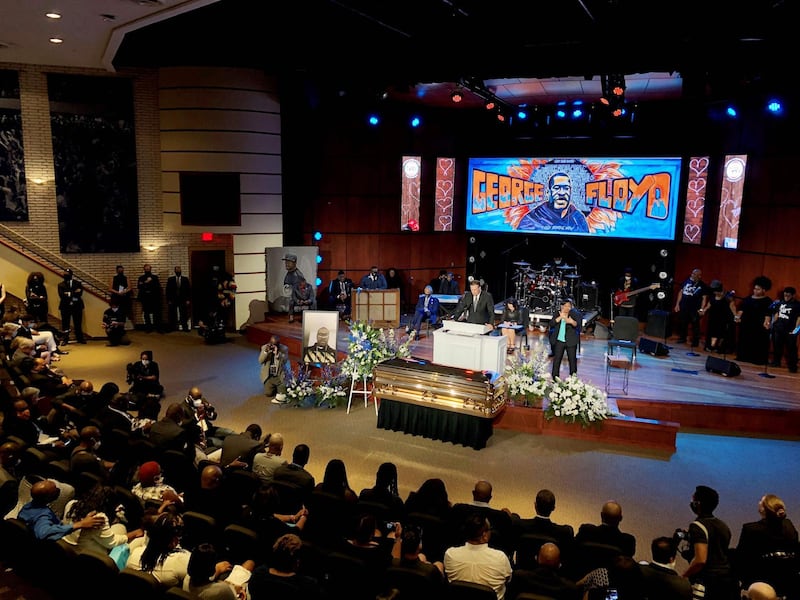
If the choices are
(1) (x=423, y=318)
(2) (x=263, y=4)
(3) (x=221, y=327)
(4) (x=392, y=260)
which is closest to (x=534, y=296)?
(1) (x=423, y=318)

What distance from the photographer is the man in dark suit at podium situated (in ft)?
32.6

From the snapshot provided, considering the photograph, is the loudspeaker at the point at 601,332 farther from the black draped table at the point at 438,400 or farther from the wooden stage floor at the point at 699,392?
the black draped table at the point at 438,400

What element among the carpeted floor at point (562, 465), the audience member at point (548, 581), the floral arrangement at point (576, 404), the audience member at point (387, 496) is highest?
the audience member at point (548, 581)

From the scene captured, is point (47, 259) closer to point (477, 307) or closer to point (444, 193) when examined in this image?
point (444, 193)

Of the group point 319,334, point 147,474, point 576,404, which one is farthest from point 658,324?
point 147,474

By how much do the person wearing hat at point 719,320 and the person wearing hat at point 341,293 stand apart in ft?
24.5

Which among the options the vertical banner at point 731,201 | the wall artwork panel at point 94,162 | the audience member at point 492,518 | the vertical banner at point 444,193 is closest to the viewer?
the audience member at point 492,518

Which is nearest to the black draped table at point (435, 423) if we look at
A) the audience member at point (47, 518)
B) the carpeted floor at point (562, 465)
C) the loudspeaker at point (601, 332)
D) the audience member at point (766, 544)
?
the carpeted floor at point (562, 465)

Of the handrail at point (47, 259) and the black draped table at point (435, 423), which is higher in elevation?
the handrail at point (47, 259)

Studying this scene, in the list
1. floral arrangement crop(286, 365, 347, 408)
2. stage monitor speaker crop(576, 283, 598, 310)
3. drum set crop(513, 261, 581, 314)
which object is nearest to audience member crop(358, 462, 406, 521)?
floral arrangement crop(286, 365, 347, 408)

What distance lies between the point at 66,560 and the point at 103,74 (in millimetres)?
12561

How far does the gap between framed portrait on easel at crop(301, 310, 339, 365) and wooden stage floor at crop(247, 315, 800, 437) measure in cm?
134

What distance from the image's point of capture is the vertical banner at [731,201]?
499 inches

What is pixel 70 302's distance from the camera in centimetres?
1334
